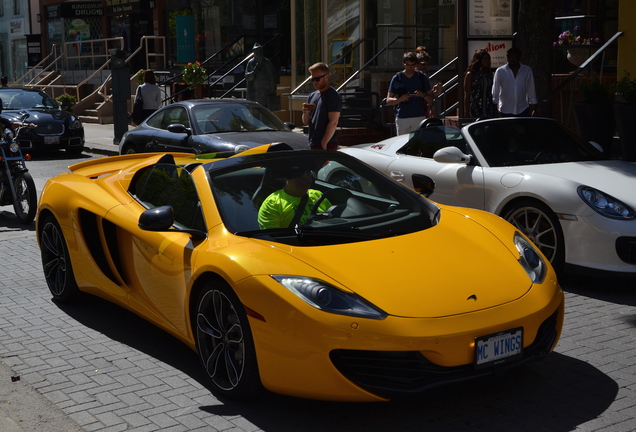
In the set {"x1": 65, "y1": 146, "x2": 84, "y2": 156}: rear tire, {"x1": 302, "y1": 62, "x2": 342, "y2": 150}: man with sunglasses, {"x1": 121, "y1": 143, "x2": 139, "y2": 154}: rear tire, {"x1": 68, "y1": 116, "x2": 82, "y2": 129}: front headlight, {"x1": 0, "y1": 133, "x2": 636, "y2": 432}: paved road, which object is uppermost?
{"x1": 302, "y1": 62, "x2": 342, "y2": 150}: man with sunglasses

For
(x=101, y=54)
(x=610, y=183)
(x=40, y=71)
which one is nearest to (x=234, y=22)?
(x=101, y=54)

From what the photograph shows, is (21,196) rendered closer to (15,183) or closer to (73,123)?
(15,183)

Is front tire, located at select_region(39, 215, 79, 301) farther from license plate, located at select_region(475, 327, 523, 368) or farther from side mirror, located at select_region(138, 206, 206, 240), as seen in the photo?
license plate, located at select_region(475, 327, 523, 368)

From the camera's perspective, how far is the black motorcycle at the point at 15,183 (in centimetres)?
1078

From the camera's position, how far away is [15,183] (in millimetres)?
10969

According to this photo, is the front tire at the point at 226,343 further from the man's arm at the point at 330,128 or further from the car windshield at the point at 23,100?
the car windshield at the point at 23,100

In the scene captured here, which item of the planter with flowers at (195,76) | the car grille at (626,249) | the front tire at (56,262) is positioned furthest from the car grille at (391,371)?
the planter with flowers at (195,76)

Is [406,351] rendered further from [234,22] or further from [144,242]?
[234,22]

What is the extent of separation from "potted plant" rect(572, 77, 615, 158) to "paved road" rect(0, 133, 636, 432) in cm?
692

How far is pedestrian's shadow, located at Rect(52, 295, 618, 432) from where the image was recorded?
14.3 feet

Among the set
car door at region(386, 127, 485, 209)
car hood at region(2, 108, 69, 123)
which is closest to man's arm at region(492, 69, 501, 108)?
car door at region(386, 127, 485, 209)

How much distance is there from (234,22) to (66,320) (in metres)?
23.1

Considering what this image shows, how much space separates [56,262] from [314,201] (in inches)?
102

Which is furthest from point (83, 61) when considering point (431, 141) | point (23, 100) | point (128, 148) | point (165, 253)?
point (165, 253)
